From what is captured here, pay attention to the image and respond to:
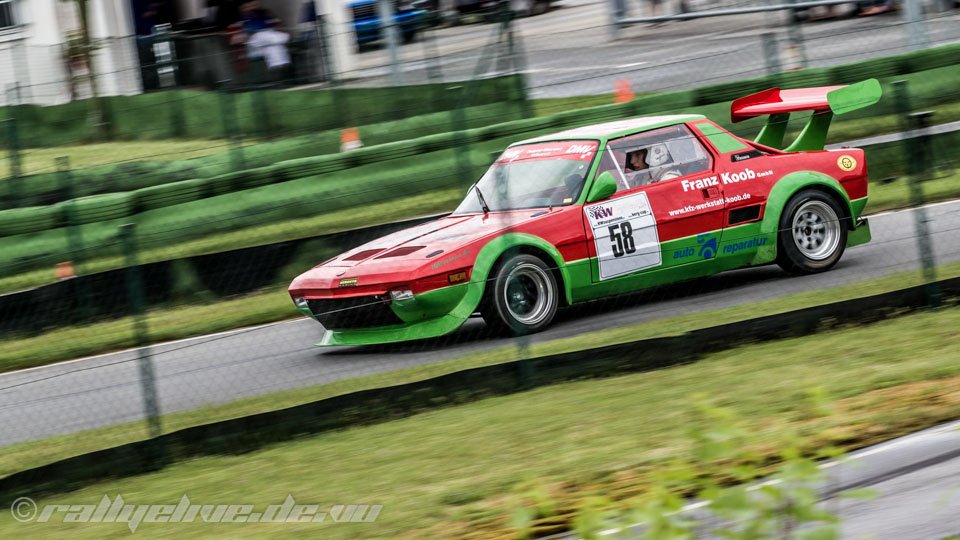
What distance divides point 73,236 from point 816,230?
23.7ft

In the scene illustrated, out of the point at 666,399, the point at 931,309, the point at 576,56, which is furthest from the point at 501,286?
the point at 576,56

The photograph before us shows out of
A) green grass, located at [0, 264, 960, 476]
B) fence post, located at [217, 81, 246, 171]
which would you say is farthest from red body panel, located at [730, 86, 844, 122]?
fence post, located at [217, 81, 246, 171]

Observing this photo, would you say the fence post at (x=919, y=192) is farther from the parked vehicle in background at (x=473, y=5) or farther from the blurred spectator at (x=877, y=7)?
the parked vehicle in background at (x=473, y=5)

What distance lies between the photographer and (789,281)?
9297mm

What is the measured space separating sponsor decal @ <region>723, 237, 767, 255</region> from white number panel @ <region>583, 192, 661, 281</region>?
63 cm

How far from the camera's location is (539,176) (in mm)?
9086

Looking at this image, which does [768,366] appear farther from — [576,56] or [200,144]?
[576,56]

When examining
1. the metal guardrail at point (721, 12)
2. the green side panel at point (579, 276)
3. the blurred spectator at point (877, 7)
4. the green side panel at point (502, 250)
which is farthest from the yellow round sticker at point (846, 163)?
the blurred spectator at point (877, 7)

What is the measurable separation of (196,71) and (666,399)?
33.8 feet

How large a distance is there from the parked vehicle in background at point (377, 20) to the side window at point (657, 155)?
21.7 feet

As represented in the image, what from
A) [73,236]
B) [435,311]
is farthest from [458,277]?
[73,236]

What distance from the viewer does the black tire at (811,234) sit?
30.4 ft

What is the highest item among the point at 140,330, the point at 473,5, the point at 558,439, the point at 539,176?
the point at 473,5

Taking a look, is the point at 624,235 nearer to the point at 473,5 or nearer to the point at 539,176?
the point at 539,176
